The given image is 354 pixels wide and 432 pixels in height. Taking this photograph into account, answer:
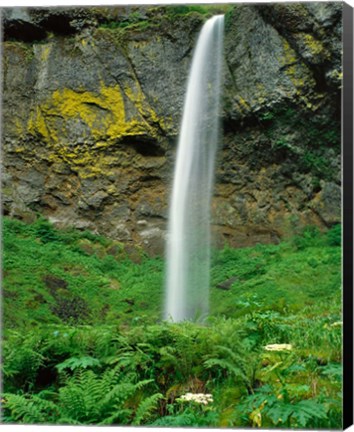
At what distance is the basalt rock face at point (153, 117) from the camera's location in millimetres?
6750

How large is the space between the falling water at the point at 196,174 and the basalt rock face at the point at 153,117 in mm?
145

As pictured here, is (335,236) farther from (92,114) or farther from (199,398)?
(92,114)

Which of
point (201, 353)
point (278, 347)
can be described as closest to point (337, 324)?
point (278, 347)

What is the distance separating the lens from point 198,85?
747 centimetres

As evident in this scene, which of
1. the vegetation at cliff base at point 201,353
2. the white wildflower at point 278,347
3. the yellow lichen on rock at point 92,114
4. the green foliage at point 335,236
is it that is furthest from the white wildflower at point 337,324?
the yellow lichen on rock at point 92,114

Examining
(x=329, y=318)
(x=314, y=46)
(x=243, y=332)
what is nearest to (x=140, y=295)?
(x=243, y=332)

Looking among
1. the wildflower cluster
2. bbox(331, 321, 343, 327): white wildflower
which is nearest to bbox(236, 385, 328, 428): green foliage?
the wildflower cluster

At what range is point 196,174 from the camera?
767 centimetres

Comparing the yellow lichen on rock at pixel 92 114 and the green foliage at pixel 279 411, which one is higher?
the yellow lichen on rock at pixel 92 114

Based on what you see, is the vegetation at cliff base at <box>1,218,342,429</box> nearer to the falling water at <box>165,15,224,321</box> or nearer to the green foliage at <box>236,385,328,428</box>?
the green foliage at <box>236,385,328,428</box>

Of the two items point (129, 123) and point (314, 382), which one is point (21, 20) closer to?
point (129, 123)

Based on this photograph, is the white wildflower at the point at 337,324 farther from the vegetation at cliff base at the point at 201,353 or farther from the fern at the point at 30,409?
the fern at the point at 30,409

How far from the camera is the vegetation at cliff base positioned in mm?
4664

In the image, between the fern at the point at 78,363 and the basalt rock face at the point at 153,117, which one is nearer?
the fern at the point at 78,363
